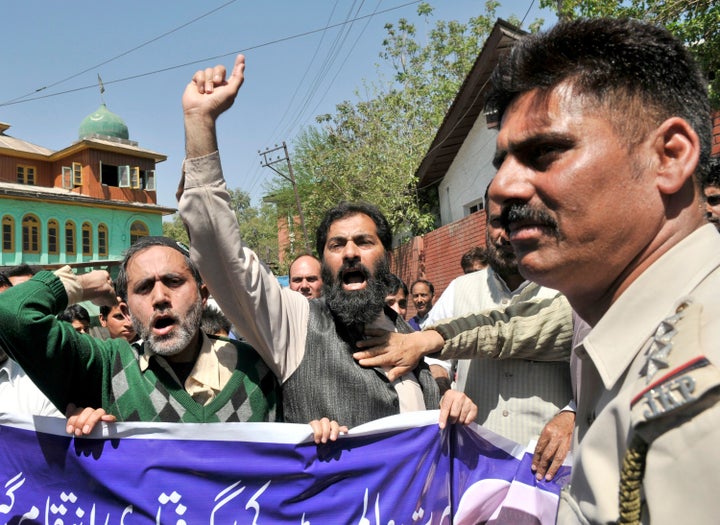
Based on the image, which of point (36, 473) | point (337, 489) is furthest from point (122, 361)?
point (337, 489)

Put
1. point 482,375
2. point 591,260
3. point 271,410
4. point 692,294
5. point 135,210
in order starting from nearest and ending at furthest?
1. point 692,294
2. point 591,260
3. point 271,410
4. point 482,375
5. point 135,210

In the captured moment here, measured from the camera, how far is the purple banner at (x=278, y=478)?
7.41 feet

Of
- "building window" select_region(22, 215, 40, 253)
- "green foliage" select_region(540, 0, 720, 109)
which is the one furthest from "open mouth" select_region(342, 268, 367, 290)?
"building window" select_region(22, 215, 40, 253)

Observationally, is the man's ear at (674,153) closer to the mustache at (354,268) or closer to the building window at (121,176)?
the mustache at (354,268)

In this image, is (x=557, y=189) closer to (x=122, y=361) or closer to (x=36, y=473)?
(x=122, y=361)

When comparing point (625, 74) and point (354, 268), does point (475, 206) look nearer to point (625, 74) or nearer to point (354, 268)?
point (354, 268)

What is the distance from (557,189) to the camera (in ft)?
3.65

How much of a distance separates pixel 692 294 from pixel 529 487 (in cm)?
168

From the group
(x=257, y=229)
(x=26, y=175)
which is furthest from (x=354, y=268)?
(x=257, y=229)

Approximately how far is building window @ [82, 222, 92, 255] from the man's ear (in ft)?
119

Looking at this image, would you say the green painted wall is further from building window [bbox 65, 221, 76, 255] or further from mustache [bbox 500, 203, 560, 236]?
mustache [bbox 500, 203, 560, 236]

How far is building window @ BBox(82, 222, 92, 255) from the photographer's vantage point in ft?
110

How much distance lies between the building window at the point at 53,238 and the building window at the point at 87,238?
5.09 feet

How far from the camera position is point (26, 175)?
115ft
